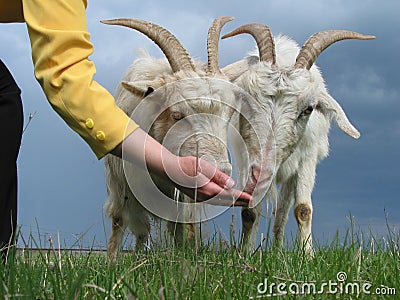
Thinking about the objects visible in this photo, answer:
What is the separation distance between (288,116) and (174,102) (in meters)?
1.31

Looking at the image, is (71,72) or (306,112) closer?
(71,72)

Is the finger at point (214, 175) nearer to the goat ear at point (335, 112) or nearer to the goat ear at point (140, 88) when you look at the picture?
the goat ear at point (140, 88)

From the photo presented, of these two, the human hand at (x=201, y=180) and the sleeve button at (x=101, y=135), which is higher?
the sleeve button at (x=101, y=135)

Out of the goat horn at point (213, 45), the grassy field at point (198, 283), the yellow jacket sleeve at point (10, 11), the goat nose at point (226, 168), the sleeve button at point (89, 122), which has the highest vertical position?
the goat horn at point (213, 45)

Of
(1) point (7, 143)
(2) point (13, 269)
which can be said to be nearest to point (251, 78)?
(1) point (7, 143)

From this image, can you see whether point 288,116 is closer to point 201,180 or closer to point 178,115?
point 178,115

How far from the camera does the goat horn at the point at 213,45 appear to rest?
5.40m

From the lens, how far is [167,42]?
538 centimetres

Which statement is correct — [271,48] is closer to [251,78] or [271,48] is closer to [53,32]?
[251,78]

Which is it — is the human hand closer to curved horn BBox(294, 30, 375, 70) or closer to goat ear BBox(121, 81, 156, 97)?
goat ear BBox(121, 81, 156, 97)

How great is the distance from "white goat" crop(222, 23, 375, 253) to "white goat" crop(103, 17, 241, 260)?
1.70 ft

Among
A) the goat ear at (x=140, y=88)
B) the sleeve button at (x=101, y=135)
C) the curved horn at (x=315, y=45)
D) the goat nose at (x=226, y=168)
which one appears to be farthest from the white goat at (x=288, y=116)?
the sleeve button at (x=101, y=135)

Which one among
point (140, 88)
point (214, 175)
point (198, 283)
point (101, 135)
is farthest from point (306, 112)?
point (198, 283)

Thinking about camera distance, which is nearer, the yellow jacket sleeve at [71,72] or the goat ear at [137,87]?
the yellow jacket sleeve at [71,72]
